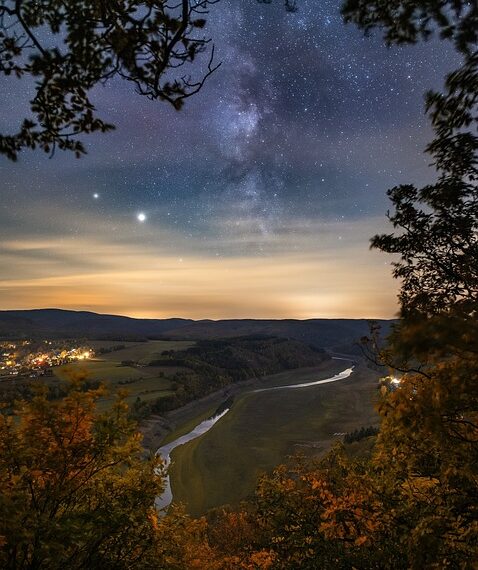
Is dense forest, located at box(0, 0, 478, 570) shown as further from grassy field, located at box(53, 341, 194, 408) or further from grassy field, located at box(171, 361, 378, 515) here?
grassy field, located at box(53, 341, 194, 408)

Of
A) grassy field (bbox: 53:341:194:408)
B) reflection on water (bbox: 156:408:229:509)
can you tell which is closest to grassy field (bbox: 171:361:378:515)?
reflection on water (bbox: 156:408:229:509)

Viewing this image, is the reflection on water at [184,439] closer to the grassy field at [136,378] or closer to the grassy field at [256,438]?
the grassy field at [256,438]

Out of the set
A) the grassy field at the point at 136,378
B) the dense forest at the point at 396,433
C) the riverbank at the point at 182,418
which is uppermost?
the dense forest at the point at 396,433

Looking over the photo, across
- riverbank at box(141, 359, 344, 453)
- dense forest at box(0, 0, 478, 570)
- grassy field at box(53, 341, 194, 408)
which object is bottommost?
riverbank at box(141, 359, 344, 453)

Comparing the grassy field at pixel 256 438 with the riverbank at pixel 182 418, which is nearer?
the grassy field at pixel 256 438

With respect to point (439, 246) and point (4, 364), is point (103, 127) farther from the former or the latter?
point (4, 364)

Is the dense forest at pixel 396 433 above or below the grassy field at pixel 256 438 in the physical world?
above

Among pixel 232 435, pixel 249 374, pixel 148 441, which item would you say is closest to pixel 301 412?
pixel 232 435

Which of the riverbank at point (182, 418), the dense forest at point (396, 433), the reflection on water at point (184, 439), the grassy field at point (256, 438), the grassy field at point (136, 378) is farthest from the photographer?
the grassy field at point (136, 378)

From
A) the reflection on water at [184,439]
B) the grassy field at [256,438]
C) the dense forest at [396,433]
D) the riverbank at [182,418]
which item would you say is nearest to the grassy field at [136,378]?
the riverbank at [182,418]
